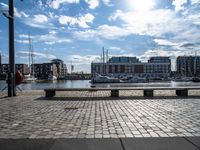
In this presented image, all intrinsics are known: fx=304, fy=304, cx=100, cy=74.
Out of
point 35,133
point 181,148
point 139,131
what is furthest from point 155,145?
point 35,133

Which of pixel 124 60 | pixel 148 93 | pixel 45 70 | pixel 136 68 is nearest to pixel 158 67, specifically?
pixel 136 68

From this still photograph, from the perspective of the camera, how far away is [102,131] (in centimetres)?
829

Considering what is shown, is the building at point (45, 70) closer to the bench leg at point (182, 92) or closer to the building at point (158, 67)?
the building at point (158, 67)

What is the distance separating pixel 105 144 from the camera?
22.5 feet

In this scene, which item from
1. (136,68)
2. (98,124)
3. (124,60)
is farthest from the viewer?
(124,60)

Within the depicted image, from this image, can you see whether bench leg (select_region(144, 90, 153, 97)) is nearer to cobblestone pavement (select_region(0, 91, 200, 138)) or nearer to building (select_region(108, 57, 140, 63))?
cobblestone pavement (select_region(0, 91, 200, 138))

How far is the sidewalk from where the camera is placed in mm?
6547

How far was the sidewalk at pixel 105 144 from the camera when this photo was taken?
655 cm

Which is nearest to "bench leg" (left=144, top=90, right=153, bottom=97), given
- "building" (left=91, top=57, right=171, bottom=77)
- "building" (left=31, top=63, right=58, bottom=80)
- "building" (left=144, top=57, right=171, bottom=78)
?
"building" (left=91, top=57, right=171, bottom=77)

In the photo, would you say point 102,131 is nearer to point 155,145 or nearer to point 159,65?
point 155,145

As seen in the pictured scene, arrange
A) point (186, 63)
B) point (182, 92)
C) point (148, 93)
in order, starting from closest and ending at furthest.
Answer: point (148, 93), point (182, 92), point (186, 63)

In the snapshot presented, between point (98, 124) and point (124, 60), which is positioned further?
point (124, 60)

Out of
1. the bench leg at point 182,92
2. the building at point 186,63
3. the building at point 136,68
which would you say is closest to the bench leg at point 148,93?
the bench leg at point 182,92

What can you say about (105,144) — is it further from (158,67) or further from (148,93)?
(158,67)
